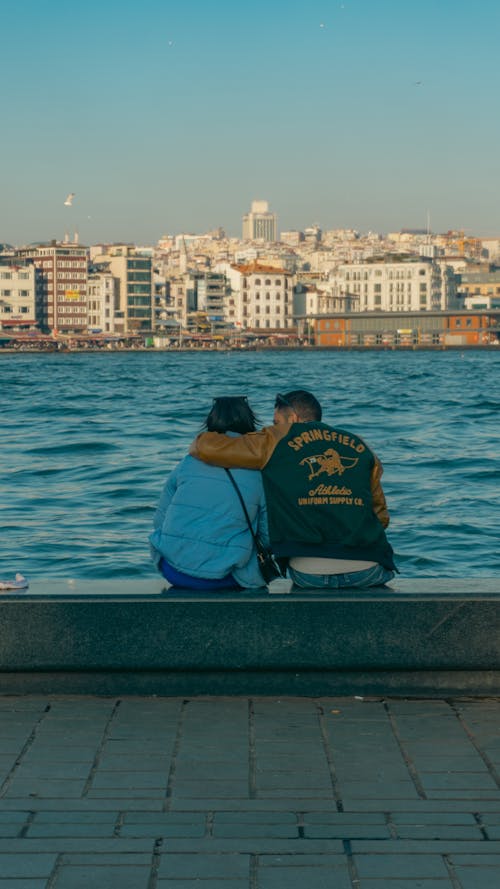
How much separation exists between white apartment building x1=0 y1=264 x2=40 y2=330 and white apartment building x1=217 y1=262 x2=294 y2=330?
2279cm

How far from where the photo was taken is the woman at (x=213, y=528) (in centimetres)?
416

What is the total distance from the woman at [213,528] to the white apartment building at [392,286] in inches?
5848

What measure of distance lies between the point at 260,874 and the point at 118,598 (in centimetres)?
146

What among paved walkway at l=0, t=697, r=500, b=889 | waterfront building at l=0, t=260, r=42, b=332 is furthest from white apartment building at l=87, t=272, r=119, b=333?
paved walkway at l=0, t=697, r=500, b=889

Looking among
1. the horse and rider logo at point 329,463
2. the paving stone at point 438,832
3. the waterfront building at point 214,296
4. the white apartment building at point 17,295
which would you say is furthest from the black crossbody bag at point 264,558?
the waterfront building at point 214,296

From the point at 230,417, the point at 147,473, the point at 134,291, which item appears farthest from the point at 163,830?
the point at 134,291

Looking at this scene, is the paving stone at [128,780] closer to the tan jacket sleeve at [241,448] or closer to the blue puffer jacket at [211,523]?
the blue puffer jacket at [211,523]

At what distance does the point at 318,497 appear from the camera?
13.2 ft

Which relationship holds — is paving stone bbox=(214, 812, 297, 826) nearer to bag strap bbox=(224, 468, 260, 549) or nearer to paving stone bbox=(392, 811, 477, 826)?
paving stone bbox=(392, 811, 477, 826)

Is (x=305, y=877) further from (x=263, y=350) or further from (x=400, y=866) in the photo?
(x=263, y=350)

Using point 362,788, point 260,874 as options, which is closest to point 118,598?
point 362,788

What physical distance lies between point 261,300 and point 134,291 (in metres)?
15.5

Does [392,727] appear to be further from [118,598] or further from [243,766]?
[118,598]

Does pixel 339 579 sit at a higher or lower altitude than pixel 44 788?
higher
